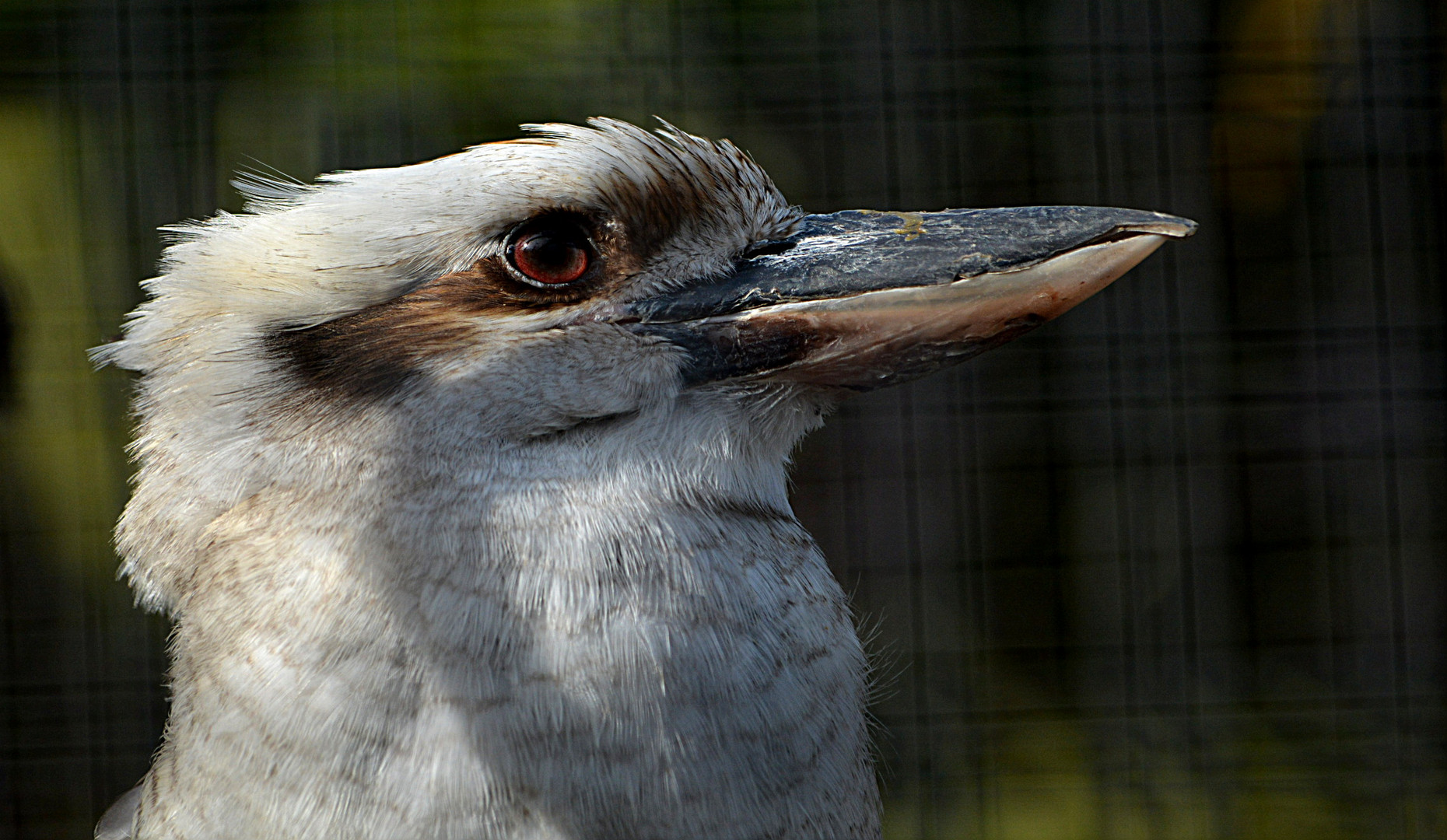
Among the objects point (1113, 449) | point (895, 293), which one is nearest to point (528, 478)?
point (895, 293)

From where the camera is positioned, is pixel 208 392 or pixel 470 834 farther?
pixel 208 392

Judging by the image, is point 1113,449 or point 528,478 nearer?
point 528,478

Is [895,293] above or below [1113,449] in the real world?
above

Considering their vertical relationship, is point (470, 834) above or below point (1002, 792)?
above

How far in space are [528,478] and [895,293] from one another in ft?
1.08

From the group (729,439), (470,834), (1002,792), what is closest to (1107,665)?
(1002,792)

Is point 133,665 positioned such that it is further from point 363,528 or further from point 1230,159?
point 1230,159

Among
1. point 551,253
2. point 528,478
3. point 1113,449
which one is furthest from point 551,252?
point 1113,449

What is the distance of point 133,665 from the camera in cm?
222

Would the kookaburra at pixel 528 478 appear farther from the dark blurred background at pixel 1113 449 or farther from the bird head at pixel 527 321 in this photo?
A: the dark blurred background at pixel 1113 449

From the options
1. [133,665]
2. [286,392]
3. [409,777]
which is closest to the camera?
[409,777]

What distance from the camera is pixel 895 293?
842 millimetres

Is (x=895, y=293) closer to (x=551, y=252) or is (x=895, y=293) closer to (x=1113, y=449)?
(x=551, y=252)

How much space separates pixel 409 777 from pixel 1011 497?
6.40ft
